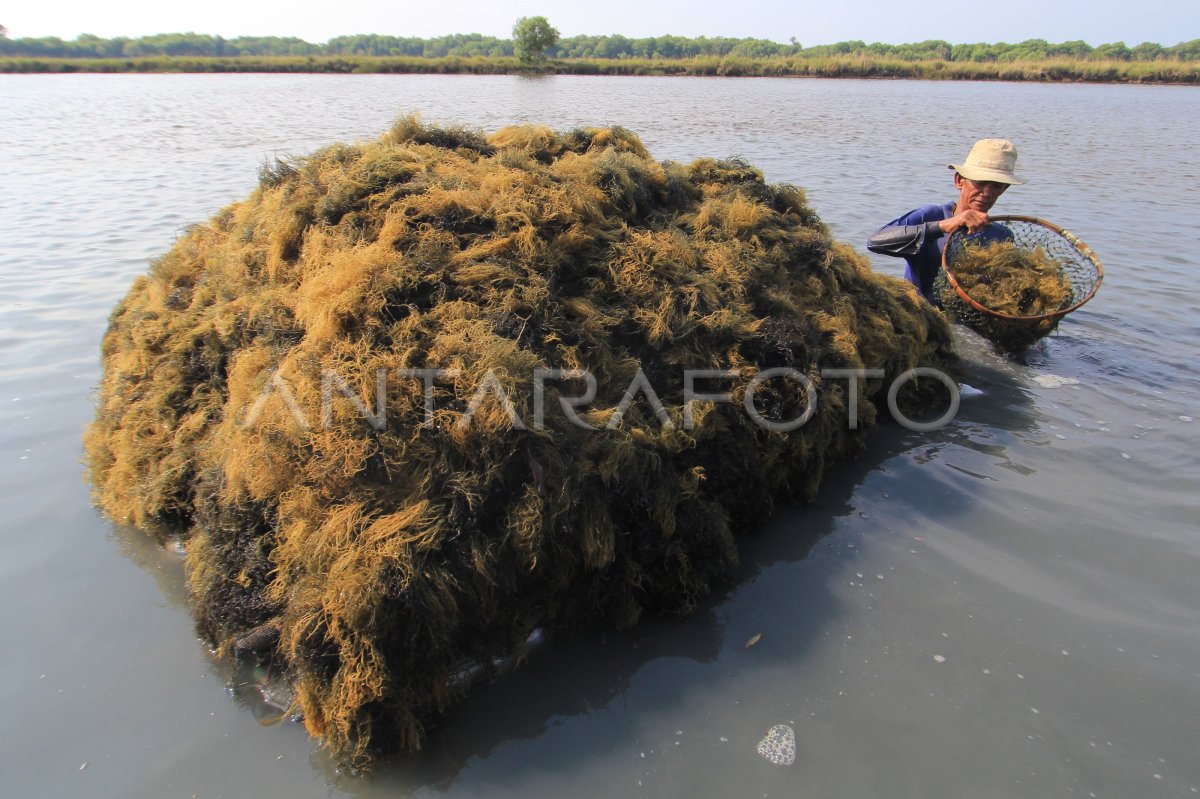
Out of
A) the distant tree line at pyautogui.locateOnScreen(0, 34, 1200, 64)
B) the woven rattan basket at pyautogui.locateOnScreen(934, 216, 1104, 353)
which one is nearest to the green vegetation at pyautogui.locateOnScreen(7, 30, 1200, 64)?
the distant tree line at pyautogui.locateOnScreen(0, 34, 1200, 64)

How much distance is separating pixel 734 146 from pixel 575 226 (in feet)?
46.0

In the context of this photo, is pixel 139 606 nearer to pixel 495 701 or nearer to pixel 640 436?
pixel 495 701

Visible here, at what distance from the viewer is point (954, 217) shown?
5176 millimetres

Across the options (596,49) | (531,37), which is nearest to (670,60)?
(531,37)

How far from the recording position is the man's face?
16.6ft

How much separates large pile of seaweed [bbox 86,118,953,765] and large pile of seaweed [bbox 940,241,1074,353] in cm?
148

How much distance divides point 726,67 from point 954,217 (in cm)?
4777

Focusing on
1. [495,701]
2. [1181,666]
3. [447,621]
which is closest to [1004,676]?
[1181,666]

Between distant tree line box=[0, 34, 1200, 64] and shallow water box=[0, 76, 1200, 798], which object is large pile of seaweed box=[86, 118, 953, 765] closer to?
shallow water box=[0, 76, 1200, 798]

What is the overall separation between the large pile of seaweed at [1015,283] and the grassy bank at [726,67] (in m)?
47.1

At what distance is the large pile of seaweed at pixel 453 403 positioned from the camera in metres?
2.58

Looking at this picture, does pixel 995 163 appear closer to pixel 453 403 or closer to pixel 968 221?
pixel 968 221

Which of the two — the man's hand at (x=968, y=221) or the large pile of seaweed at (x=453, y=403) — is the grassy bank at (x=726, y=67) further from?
the large pile of seaweed at (x=453, y=403)

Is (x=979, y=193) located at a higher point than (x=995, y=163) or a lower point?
lower
